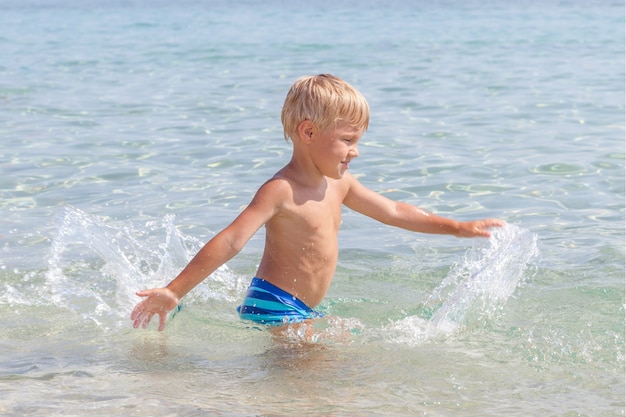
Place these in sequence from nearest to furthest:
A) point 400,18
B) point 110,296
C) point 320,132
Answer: point 320,132
point 110,296
point 400,18

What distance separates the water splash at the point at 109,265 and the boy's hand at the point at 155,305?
0.81 metres

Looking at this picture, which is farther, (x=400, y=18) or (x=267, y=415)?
(x=400, y=18)

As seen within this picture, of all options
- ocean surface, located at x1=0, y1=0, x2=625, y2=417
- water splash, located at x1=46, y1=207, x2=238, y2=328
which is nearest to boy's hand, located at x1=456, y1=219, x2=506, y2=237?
ocean surface, located at x1=0, y1=0, x2=625, y2=417

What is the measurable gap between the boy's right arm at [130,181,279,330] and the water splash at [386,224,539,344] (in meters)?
0.79

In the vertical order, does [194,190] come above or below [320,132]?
→ below

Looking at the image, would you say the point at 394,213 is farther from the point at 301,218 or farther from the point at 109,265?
the point at 109,265

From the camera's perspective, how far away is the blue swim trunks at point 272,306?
4.06 m

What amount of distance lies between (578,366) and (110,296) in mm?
2369

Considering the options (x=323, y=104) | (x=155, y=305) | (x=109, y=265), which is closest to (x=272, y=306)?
(x=155, y=305)

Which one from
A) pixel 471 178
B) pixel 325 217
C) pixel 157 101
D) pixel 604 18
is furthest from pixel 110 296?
pixel 604 18

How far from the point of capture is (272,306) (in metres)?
4.05

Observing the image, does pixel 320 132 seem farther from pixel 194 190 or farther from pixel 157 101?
pixel 157 101

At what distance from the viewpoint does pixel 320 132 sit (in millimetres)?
3912

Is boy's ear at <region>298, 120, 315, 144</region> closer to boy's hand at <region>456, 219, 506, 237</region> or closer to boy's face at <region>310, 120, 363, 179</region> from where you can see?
boy's face at <region>310, 120, 363, 179</region>
